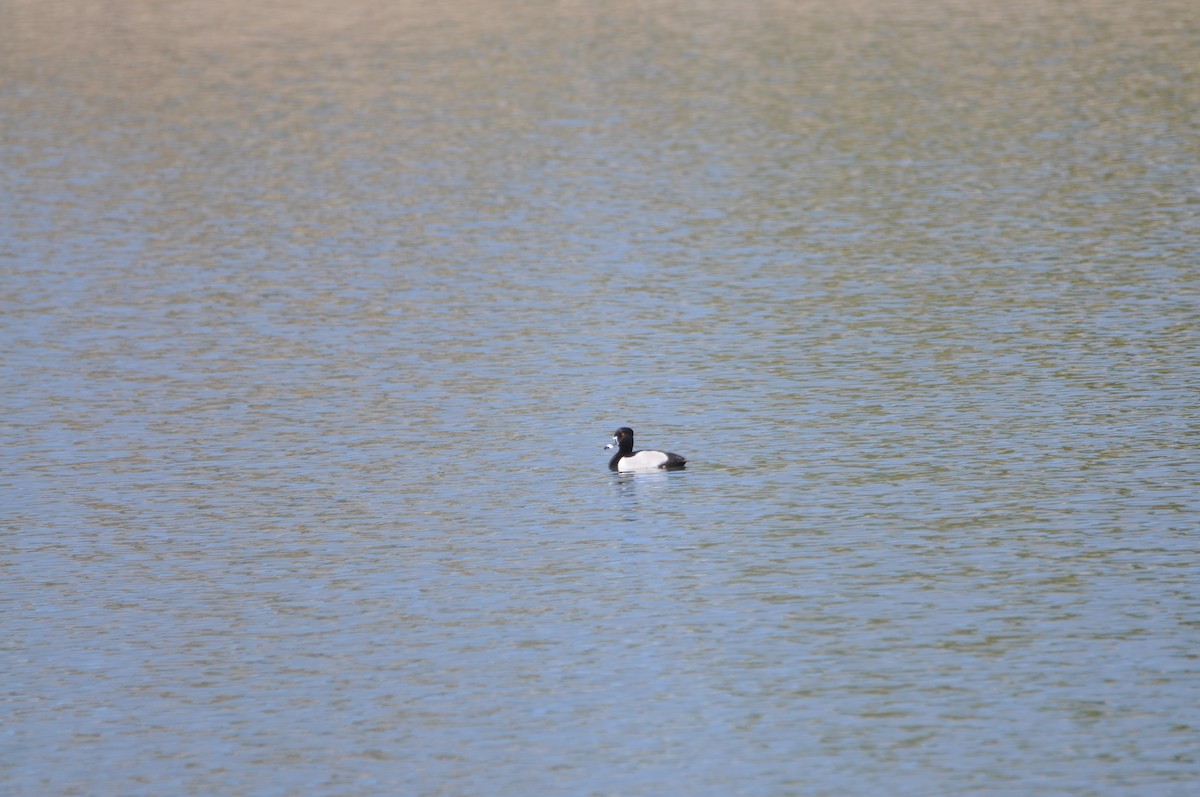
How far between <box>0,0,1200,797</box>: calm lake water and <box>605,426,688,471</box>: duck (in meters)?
0.30

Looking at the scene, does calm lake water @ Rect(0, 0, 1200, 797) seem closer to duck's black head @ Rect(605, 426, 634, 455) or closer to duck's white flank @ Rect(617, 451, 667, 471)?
duck's white flank @ Rect(617, 451, 667, 471)

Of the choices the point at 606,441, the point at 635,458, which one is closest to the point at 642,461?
the point at 635,458

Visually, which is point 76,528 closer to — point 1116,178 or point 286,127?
point 1116,178

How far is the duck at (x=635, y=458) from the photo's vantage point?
25438 millimetres

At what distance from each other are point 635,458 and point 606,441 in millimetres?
1922

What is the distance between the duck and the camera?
83.5 ft

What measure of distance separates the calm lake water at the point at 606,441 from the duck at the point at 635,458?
0.30 metres

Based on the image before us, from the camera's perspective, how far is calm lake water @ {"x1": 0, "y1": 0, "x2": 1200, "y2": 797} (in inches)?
705

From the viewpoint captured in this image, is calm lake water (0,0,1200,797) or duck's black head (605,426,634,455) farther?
duck's black head (605,426,634,455)

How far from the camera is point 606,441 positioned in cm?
2739

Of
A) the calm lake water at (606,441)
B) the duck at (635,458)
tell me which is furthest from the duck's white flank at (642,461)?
the calm lake water at (606,441)

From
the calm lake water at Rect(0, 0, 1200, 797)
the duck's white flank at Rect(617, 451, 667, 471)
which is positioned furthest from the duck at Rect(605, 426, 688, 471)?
the calm lake water at Rect(0, 0, 1200, 797)

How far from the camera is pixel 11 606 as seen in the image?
859 inches

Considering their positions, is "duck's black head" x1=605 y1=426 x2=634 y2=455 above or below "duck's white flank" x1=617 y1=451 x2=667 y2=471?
above
